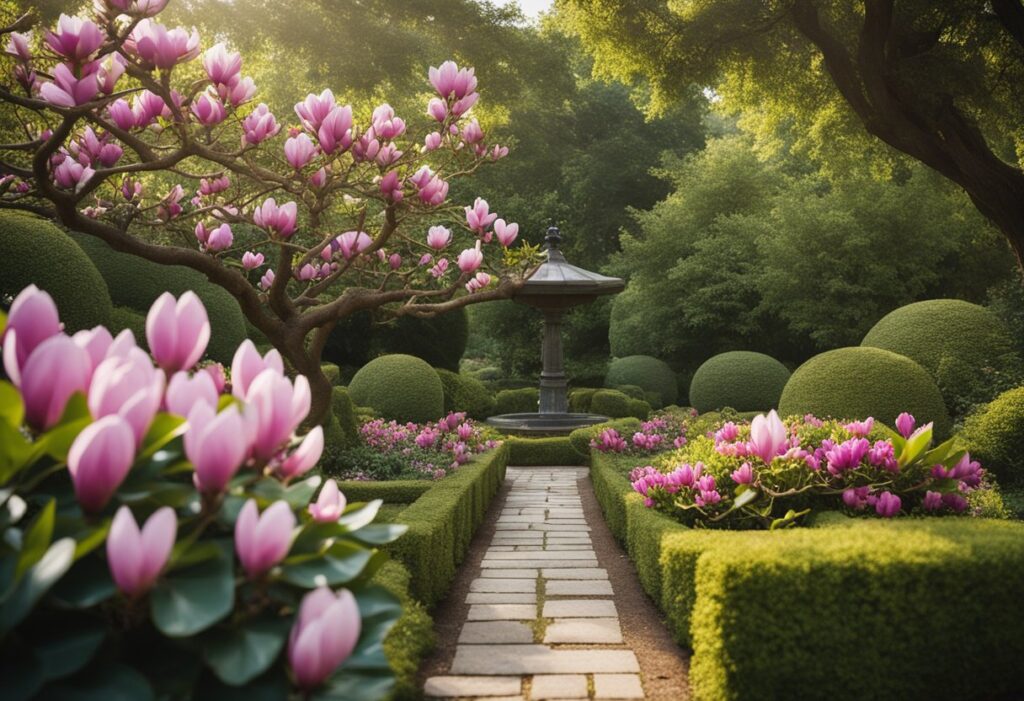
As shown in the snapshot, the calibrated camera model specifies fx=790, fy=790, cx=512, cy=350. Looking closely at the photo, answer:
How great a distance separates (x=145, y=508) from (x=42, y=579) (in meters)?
0.28

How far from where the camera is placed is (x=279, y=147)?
60.7ft

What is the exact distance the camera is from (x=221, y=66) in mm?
3447

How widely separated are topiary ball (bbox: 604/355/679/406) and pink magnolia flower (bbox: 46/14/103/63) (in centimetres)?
2010

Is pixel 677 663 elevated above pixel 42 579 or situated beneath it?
situated beneath

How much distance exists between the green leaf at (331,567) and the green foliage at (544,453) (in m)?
12.4

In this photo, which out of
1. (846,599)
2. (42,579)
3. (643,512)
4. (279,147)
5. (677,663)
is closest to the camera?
(42,579)

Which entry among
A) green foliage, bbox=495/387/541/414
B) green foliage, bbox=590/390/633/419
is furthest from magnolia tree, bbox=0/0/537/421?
green foliage, bbox=495/387/541/414

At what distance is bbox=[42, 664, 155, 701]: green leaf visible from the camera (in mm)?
1286

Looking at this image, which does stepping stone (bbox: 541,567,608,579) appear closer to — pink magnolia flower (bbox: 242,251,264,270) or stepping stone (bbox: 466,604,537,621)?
stepping stone (bbox: 466,604,537,621)

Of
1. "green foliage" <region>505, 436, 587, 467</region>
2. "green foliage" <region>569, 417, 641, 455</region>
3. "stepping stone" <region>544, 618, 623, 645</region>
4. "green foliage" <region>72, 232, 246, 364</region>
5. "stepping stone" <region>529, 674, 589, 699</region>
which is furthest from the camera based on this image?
"green foliage" <region>505, 436, 587, 467</region>

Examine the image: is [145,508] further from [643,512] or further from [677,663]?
[643,512]

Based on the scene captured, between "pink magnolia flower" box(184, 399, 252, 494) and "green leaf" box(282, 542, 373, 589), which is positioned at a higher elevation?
"pink magnolia flower" box(184, 399, 252, 494)

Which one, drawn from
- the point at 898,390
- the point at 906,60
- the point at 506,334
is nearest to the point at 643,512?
the point at 898,390

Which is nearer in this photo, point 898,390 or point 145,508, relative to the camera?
point 145,508
